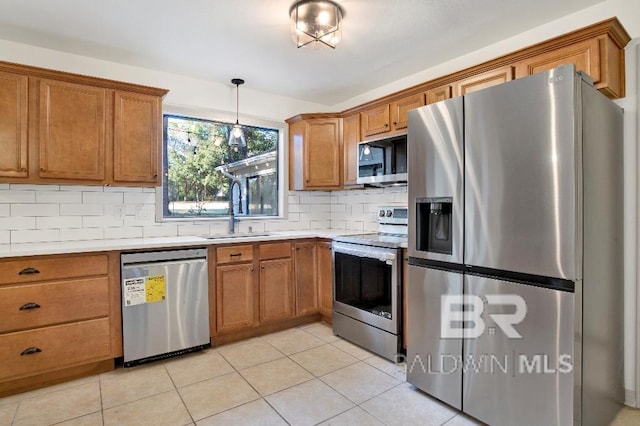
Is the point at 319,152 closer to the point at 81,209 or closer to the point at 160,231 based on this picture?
the point at 160,231

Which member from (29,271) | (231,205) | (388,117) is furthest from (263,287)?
(388,117)

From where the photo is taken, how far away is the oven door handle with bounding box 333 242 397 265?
2.74 meters

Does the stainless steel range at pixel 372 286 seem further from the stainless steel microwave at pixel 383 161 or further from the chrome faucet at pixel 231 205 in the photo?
the chrome faucet at pixel 231 205

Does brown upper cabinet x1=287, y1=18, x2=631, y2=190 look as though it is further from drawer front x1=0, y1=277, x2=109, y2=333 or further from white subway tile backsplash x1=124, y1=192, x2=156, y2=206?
drawer front x1=0, y1=277, x2=109, y2=333

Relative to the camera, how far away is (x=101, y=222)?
306 cm

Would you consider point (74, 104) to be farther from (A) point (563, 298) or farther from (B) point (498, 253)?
(A) point (563, 298)

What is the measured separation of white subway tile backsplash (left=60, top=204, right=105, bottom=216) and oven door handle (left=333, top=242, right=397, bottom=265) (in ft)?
6.87

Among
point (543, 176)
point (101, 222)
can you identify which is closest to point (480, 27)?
point (543, 176)

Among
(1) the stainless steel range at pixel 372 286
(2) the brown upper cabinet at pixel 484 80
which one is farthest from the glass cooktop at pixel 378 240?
(2) the brown upper cabinet at pixel 484 80

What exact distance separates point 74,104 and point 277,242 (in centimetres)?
198

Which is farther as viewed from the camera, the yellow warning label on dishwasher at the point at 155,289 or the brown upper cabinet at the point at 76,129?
the yellow warning label on dishwasher at the point at 155,289

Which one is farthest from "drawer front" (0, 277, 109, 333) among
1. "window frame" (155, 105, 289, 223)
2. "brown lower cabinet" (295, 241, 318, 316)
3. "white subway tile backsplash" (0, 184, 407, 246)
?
"brown lower cabinet" (295, 241, 318, 316)

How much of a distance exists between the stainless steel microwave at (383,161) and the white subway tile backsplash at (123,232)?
2135 millimetres

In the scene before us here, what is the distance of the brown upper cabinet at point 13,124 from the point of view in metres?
2.48
